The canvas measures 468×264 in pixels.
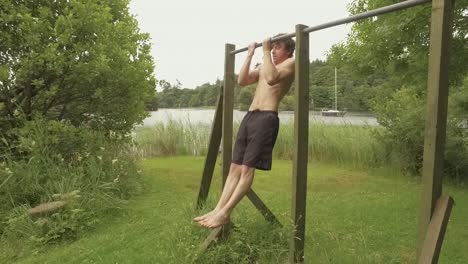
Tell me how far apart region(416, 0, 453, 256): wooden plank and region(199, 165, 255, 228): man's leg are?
1.39 metres

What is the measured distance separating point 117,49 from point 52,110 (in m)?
1.37

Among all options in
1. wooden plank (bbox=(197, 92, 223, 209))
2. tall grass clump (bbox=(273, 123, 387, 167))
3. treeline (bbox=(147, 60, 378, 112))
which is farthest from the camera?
treeline (bbox=(147, 60, 378, 112))

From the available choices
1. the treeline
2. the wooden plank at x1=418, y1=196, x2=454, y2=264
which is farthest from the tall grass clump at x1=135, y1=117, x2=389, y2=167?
the wooden plank at x1=418, y1=196, x2=454, y2=264

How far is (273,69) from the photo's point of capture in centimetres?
317

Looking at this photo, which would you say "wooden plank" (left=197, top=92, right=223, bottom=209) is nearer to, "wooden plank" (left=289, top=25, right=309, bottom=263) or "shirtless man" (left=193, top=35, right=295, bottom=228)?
"shirtless man" (left=193, top=35, right=295, bottom=228)

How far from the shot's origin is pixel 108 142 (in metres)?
6.34

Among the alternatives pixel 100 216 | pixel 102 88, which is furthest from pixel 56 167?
pixel 102 88

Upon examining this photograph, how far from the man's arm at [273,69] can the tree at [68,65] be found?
305 cm

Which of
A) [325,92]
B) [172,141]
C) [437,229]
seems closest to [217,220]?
[437,229]

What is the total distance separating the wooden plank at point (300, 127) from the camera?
3.01m

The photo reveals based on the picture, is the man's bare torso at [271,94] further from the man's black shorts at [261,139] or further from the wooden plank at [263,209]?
the wooden plank at [263,209]

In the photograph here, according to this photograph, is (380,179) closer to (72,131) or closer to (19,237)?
(72,131)

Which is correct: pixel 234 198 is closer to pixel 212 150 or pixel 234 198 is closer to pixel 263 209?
pixel 263 209

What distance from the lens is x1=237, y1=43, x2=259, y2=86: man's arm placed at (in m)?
3.48
